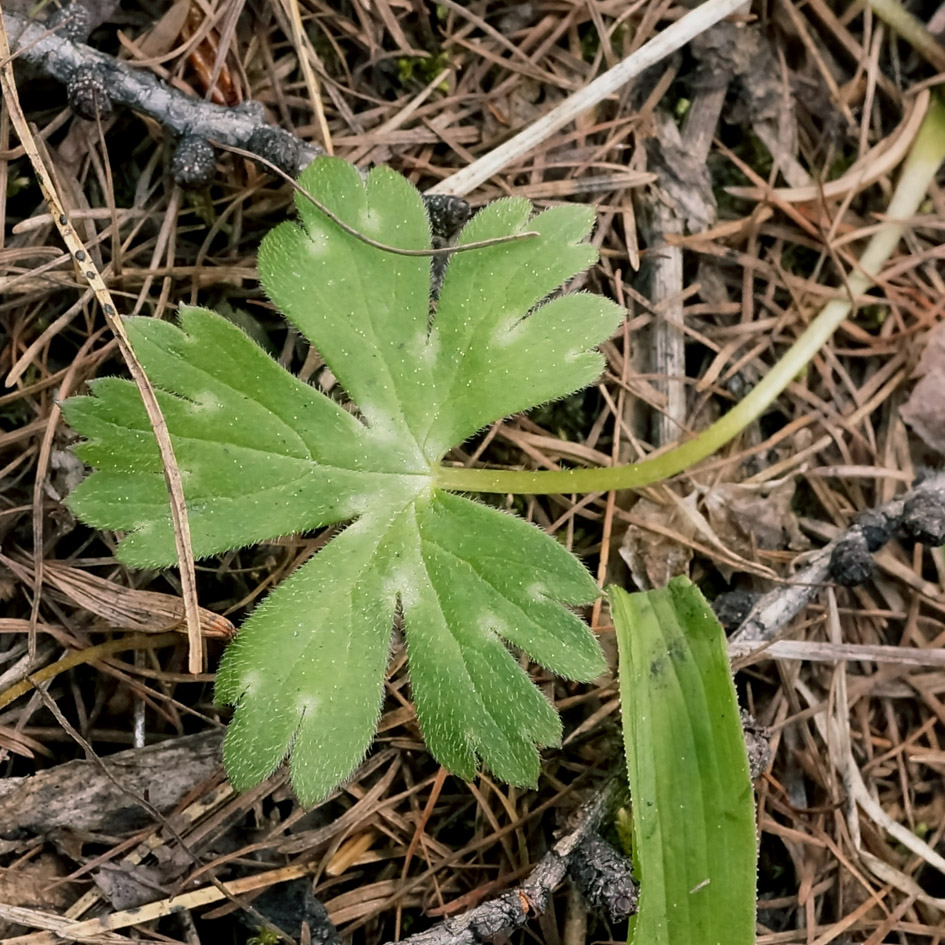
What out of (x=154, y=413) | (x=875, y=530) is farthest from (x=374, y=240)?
(x=875, y=530)

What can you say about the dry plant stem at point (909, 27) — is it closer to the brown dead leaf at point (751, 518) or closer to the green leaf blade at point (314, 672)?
the brown dead leaf at point (751, 518)

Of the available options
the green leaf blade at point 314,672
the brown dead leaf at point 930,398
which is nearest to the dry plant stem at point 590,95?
the green leaf blade at point 314,672

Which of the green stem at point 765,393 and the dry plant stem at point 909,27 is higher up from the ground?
the dry plant stem at point 909,27

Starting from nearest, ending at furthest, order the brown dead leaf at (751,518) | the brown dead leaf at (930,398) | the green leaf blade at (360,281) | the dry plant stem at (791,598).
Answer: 1. the green leaf blade at (360,281)
2. the dry plant stem at (791,598)
3. the brown dead leaf at (751,518)
4. the brown dead leaf at (930,398)

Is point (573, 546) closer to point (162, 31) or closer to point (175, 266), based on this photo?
point (175, 266)

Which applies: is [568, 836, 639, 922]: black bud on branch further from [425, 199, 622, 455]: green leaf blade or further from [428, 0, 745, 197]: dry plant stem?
[428, 0, 745, 197]: dry plant stem

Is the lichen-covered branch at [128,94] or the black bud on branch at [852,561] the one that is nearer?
the lichen-covered branch at [128,94]
